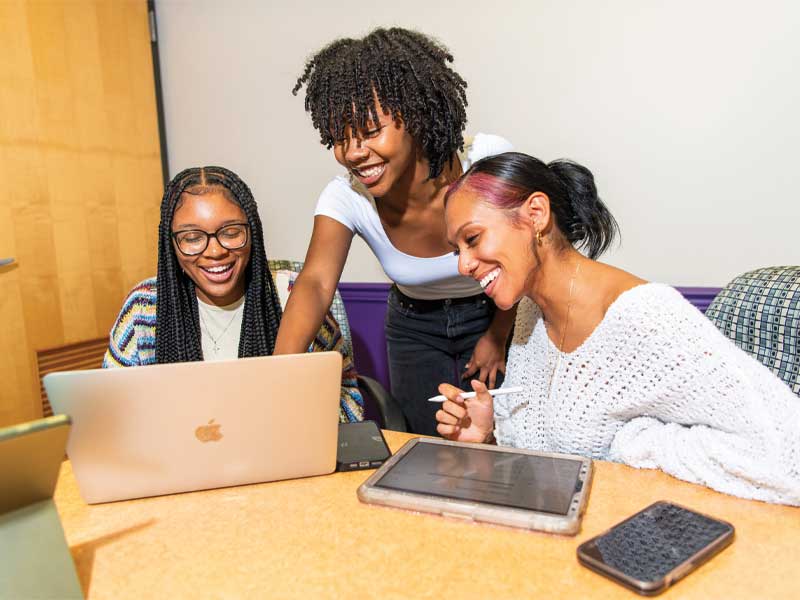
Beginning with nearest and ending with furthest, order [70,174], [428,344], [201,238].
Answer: [201,238]
[428,344]
[70,174]

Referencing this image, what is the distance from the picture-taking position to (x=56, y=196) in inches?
Answer: 93.6

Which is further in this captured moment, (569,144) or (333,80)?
(569,144)

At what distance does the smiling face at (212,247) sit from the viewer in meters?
1.49

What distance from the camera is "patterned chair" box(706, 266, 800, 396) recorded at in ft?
3.89

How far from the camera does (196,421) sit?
0.94m

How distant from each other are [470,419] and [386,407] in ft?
1.13

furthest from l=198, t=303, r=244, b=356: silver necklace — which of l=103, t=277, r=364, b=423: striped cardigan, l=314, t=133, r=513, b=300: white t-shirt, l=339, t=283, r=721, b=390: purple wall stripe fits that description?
l=339, t=283, r=721, b=390: purple wall stripe

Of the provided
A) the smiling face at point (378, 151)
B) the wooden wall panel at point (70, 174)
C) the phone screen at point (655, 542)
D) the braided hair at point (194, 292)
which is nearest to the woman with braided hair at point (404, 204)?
the smiling face at point (378, 151)

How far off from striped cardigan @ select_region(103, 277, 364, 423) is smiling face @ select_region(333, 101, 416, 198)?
1.40ft

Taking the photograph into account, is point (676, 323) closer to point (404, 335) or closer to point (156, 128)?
point (404, 335)

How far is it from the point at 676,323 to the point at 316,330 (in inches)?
30.1

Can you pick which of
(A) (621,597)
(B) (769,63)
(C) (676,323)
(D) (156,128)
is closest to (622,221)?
(B) (769,63)

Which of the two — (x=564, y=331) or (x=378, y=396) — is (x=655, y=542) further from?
(x=378, y=396)

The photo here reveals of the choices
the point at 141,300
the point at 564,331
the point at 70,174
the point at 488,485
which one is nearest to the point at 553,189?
the point at 564,331
